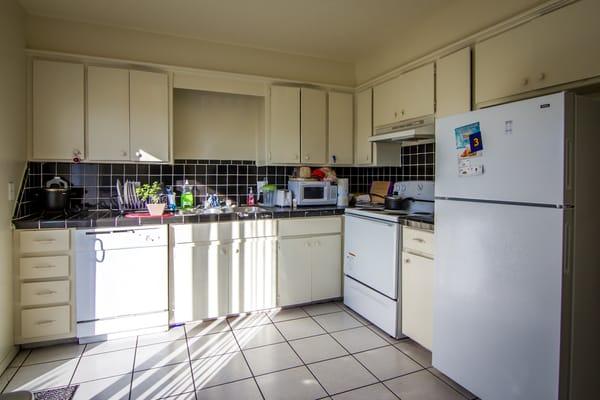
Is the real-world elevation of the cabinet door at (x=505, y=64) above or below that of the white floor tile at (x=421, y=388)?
above

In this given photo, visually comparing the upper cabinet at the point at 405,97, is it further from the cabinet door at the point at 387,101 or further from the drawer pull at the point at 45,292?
the drawer pull at the point at 45,292

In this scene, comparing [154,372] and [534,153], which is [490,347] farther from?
[154,372]

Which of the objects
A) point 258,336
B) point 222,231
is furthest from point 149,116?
point 258,336

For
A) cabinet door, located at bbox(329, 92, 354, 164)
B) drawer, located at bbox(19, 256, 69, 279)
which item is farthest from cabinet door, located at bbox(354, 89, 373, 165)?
drawer, located at bbox(19, 256, 69, 279)

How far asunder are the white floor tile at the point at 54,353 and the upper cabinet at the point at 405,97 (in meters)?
Result: 3.05

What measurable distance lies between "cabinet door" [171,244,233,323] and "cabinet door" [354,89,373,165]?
5.34ft

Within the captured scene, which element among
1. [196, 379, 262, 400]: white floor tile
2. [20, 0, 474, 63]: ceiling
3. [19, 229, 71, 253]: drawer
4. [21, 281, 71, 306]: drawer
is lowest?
[196, 379, 262, 400]: white floor tile

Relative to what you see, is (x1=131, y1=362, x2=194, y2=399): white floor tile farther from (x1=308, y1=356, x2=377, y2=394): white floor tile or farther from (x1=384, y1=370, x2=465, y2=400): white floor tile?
(x1=384, y1=370, x2=465, y2=400): white floor tile

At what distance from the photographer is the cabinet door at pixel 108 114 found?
2789 millimetres

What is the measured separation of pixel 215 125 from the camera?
137 inches

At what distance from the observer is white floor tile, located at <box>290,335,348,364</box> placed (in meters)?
2.37

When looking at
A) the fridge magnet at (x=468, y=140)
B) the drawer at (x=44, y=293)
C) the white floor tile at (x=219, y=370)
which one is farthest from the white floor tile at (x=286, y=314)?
A: the fridge magnet at (x=468, y=140)

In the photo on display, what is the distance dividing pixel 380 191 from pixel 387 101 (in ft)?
3.05

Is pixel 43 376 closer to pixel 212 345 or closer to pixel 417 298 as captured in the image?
pixel 212 345
